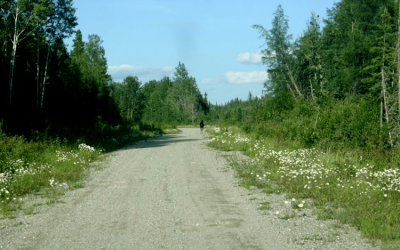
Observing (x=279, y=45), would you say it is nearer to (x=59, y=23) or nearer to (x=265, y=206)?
(x=59, y=23)

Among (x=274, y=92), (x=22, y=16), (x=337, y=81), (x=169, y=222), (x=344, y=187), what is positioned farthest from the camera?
(x=274, y=92)

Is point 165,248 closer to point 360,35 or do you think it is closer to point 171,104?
point 360,35

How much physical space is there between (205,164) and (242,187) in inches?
201

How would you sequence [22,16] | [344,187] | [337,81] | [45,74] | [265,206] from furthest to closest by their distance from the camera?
1. [337,81]
2. [45,74]
3. [22,16]
4. [344,187]
5. [265,206]

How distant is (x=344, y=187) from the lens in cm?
938

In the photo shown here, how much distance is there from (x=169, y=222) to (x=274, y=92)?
1452 inches

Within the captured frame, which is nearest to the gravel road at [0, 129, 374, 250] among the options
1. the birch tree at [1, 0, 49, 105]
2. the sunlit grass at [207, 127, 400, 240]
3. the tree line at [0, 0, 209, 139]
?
the sunlit grass at [207, 127, 400, 240]

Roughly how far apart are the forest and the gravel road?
262 centimetres

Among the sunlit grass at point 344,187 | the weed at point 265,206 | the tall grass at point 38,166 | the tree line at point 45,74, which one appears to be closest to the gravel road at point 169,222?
the weed at point 265,206

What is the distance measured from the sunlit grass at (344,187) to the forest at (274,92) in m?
1.79

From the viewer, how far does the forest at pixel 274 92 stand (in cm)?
1576

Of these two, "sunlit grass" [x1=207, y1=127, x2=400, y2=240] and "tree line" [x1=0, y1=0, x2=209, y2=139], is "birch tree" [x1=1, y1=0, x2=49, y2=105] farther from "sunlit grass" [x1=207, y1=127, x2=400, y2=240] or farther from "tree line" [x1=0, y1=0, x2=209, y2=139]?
"sunlit grass" [x1=207, y1=127, x2=400, y2=240]

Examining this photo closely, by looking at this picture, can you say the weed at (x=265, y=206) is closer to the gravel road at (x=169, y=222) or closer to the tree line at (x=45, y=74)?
the gravel road at (x=169, y=222)

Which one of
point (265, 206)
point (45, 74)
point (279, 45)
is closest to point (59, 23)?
point (45, 74)
